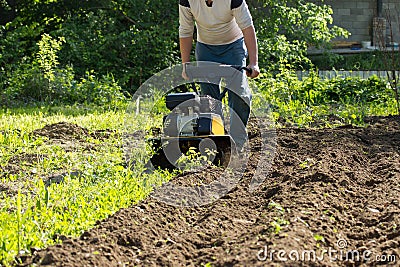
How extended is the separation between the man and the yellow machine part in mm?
455

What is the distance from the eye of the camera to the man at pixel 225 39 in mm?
6863

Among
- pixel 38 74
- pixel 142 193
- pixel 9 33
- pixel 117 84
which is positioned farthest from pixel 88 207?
pixel 9 33

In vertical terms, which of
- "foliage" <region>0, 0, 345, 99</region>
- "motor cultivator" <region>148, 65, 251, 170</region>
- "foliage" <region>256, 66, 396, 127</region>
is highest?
"foliage" <region>0, 0, 345, 99</region>

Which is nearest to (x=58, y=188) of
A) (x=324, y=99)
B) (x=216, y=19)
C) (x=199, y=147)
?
(x=199, y=147)

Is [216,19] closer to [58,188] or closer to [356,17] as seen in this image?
[58,188]

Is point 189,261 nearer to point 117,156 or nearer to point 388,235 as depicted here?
point 388,235

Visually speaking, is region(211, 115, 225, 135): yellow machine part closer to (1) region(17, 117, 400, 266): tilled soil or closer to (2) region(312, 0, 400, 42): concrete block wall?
(1) region(17, 117, 400, 266): tilled soil

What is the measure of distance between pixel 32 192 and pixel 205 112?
5.46 ft

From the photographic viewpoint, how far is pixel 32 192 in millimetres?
5793

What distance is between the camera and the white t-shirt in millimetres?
6824

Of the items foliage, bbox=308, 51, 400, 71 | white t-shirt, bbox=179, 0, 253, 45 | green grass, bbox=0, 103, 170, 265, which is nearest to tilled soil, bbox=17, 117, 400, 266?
green grass, bbox=0, 103, 170, 265

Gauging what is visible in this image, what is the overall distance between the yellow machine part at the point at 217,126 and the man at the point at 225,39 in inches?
17.9

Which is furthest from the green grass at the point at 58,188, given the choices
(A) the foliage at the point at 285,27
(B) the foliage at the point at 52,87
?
(A) the foliage at the point at 285,27

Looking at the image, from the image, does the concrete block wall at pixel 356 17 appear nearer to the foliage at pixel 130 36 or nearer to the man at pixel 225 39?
the foliage at pixel 130 36
